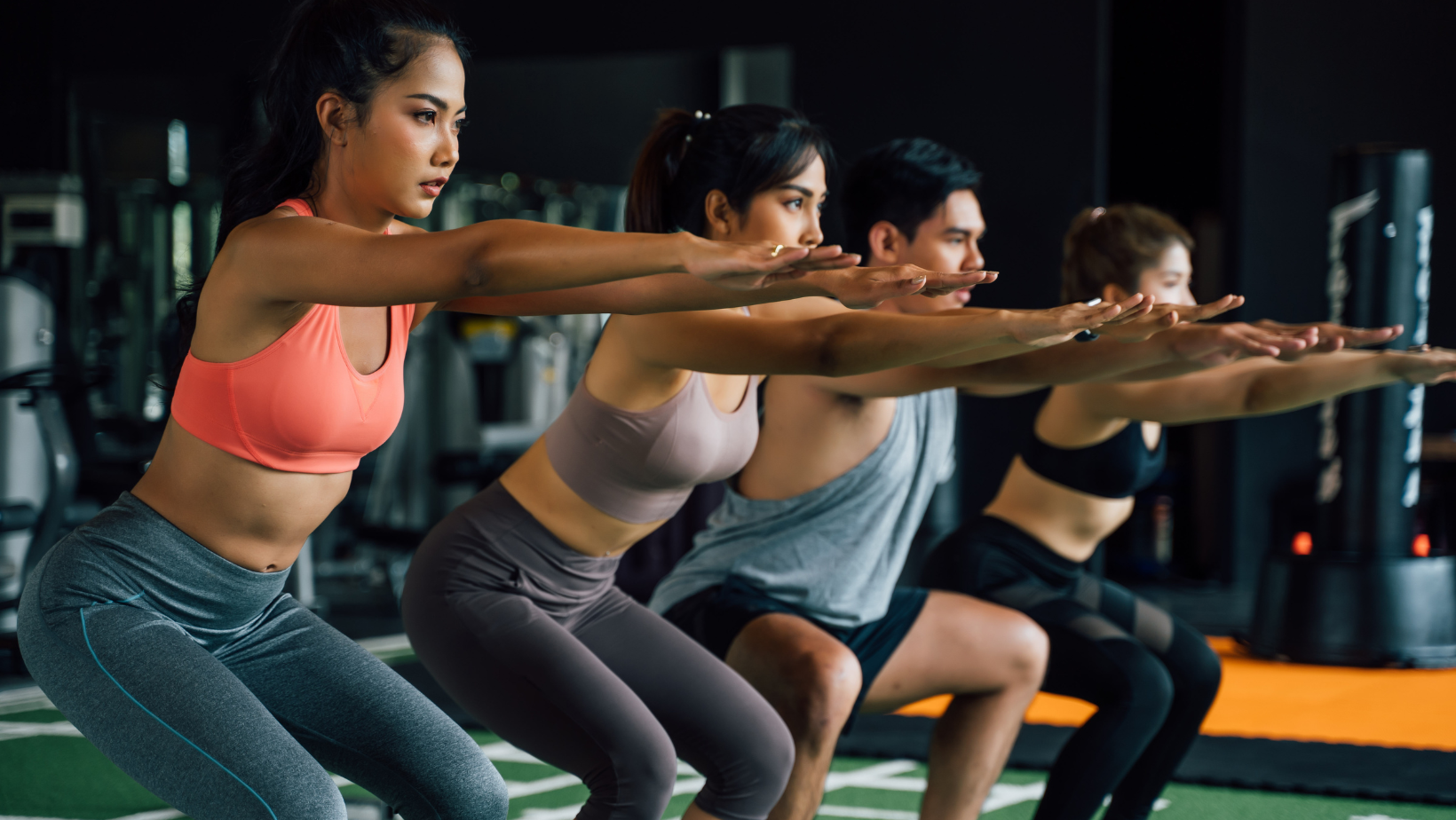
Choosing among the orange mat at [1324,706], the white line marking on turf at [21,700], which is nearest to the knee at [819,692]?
the orange mat at [1324,706]

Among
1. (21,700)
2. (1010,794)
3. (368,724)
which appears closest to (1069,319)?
(368,724)

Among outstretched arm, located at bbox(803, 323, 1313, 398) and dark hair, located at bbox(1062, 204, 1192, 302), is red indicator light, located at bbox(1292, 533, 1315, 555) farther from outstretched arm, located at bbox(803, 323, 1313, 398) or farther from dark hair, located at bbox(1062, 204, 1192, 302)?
outstretched arm, located at bbox(803, 323, 1313, 398)

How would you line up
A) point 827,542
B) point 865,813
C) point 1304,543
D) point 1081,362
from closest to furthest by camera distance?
point 1081,362 → point 827,542 → point 865,813 → point 1304,543

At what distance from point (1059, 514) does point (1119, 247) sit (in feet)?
1.84

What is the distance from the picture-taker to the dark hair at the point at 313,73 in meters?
1.63

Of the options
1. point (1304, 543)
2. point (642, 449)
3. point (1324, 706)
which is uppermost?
point (642, 449)

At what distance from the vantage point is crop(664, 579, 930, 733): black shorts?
2332 millimetres

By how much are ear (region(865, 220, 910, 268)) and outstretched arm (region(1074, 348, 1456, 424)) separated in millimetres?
452

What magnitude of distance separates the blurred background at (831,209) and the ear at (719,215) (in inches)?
93.7

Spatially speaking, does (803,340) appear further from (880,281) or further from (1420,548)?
(1420,548)

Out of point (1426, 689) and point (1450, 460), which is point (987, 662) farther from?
point (1450, 460)

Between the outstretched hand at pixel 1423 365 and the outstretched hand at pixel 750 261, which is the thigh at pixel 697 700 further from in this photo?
the outstretched hand at pixel 1423 365

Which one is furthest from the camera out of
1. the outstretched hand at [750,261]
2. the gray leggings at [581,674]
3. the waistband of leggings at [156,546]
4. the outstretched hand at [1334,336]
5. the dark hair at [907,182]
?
the dark hair at [907,182]

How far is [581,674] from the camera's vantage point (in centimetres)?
191
